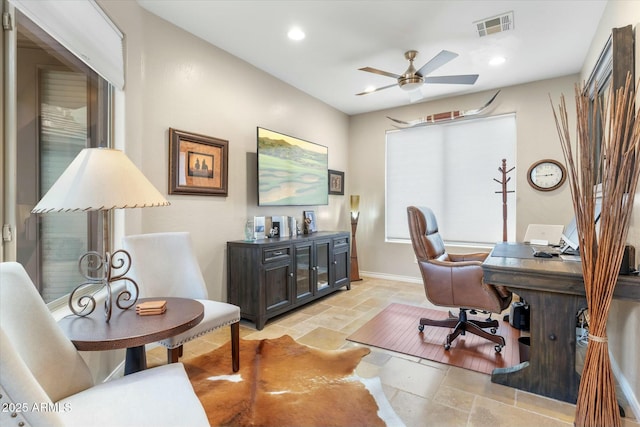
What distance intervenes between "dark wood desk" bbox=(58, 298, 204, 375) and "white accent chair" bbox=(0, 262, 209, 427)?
0.09m

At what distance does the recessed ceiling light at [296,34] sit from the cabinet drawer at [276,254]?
202cm

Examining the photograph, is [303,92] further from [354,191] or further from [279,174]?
[354,191]

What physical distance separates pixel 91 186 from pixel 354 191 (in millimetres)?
4412

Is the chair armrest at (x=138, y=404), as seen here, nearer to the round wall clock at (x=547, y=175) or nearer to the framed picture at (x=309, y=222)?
the framed picture at (x=309, y=222)

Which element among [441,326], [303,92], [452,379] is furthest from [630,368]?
[303,92]

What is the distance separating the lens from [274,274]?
10.5 feet

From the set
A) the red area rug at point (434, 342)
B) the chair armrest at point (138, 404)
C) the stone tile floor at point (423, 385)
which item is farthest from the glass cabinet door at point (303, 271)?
the chair armrest at point (138, 404)

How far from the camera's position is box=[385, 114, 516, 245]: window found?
13.9 feet

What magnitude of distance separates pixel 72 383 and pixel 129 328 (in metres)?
0.25

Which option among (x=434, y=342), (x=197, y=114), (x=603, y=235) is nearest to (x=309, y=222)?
(x=197, y=114)

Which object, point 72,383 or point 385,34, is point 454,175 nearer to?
point 385,34

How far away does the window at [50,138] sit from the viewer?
1.51 meters

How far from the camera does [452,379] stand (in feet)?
7.02

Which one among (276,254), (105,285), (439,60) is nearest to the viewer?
(105,285)
